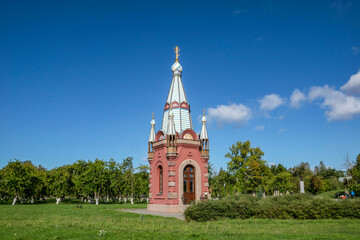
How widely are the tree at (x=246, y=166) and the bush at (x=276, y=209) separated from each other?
25.6 metres

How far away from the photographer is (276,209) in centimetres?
1778

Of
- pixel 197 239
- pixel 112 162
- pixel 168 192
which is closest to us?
pixel 197 239

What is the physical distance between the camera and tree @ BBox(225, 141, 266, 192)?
44125 mm

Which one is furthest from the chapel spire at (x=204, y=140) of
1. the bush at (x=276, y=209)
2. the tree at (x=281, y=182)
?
the tree at (x=281, y=182)

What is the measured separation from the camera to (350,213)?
17.1 meters

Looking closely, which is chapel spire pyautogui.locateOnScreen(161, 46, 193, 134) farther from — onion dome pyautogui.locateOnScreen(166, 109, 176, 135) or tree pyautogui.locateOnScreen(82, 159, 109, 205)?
tree pyautogui.locateOnScreen(82, 159, 109, 205)

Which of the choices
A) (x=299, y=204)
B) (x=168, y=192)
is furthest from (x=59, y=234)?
(x=168, y=192)

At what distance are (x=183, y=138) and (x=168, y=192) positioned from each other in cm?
559

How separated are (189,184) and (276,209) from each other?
1341cm

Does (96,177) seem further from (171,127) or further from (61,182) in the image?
(171,127)

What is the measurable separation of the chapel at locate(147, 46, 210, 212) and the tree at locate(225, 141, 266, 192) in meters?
14.7

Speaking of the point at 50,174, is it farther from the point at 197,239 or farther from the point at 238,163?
the point at 197,239

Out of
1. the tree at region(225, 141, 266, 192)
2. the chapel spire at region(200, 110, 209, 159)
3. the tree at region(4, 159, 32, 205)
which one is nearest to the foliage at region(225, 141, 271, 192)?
the tree at region(225, 141, 266, 192)

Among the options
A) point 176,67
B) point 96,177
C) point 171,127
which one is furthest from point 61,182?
point 176,67
